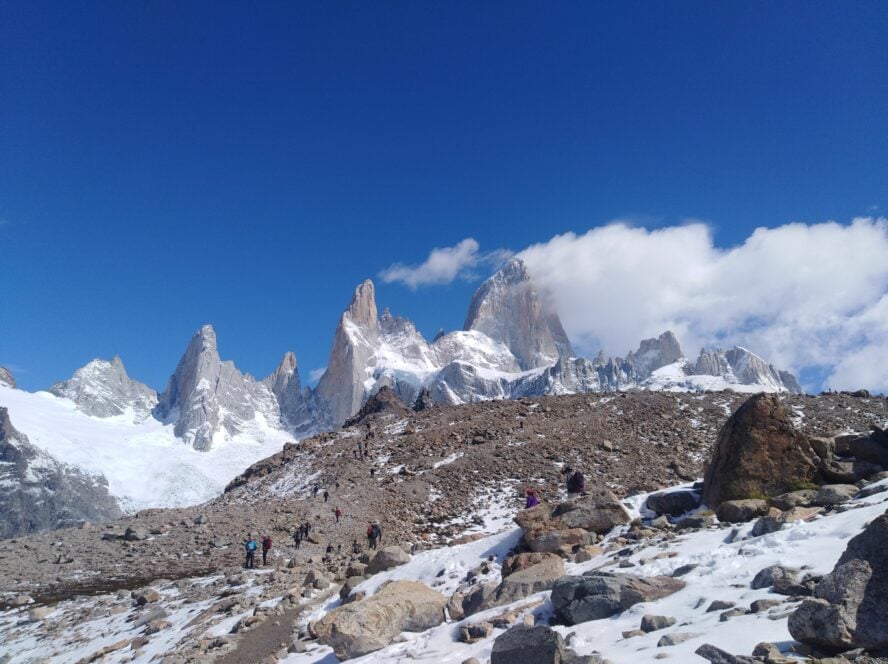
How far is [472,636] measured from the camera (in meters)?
10.6

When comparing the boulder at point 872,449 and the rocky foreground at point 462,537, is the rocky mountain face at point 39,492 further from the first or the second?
the boulder at point 872,449

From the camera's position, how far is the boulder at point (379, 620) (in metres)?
12.0

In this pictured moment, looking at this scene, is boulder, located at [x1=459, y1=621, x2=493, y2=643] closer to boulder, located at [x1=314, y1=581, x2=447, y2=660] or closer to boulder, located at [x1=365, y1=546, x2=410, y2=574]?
boulder, located at [x1=314, y1=581, x2=447, y2=660]

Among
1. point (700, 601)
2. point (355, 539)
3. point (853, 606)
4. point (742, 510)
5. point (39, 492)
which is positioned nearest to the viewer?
point (853, 606)

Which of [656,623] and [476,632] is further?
[476,632]

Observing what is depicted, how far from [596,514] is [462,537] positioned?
11815 millimetres

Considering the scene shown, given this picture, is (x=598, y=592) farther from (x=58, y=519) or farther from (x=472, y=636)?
(x=58, y=519)

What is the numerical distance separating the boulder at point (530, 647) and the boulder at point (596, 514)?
27.3 feet

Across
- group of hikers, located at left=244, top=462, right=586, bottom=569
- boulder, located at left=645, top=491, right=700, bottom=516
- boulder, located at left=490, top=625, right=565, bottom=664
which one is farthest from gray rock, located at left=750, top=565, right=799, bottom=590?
group of hikers, located at left=244, top=462, right=586, bottom=569

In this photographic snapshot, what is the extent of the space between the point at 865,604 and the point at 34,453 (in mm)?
201616

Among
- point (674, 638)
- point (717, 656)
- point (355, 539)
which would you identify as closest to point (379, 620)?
point (674, 638)

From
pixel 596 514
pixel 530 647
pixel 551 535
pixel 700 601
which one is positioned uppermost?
pixel 596 514

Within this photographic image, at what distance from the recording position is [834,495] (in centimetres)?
1271

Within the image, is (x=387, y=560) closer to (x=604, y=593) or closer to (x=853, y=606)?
(x=604, y=593)
